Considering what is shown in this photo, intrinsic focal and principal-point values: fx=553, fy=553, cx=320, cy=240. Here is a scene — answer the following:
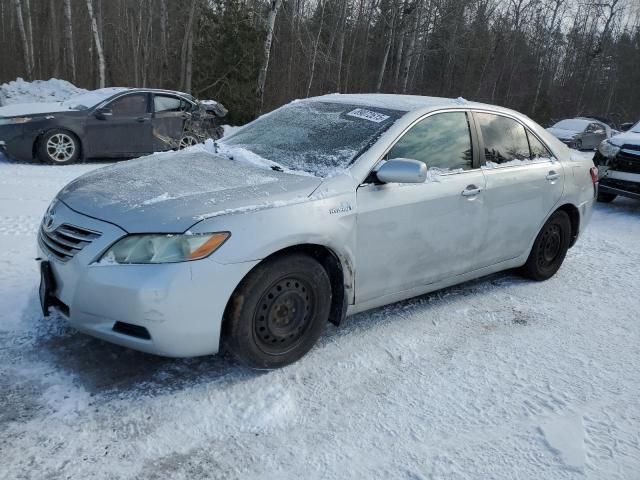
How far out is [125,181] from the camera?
3359 millimetres

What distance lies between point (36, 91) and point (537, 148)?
61.9 ft

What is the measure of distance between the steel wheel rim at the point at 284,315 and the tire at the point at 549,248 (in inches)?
102

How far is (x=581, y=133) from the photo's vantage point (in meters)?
18.6

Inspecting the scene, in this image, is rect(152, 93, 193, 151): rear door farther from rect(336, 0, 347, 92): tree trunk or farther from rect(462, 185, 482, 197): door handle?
rect(336, 0, 347, 92): tree trunk

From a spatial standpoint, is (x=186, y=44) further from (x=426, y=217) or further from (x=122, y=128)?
(x=426, y=217)

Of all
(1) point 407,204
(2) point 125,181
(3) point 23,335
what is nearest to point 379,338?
(1) point 407,204

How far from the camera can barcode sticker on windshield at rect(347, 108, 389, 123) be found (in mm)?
3857

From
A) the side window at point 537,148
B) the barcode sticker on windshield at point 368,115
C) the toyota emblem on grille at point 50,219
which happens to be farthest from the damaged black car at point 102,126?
the side window at point 537,148

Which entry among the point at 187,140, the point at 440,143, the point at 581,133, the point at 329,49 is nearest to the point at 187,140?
the point at 187,140

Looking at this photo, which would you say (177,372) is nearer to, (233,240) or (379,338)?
(233,240)

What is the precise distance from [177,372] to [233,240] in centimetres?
90

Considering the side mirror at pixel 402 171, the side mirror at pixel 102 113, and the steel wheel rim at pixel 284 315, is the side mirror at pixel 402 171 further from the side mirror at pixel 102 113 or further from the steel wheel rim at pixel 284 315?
the side mirror at pixel 102 113

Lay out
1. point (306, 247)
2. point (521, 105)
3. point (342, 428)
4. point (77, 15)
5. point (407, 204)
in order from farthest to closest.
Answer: point (521, 105) < point (77, 15) < point (407, 204) < point (306, 247) < point (342, 428)

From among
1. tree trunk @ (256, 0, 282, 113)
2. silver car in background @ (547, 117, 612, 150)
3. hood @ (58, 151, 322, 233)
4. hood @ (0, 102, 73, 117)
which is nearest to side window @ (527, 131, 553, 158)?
hood @ (58, 151, 322, 233)
